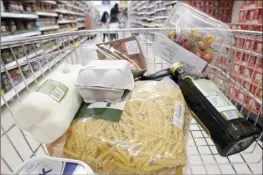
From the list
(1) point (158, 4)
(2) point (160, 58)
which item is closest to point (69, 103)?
(2) point (160, 58)

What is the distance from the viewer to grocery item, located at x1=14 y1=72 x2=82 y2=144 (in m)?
0.51

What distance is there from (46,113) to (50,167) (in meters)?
0.14

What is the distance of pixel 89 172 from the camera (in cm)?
45

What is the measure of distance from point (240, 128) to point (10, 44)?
2.58 ft

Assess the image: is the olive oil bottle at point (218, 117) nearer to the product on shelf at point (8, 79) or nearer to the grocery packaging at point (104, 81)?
the grocery packaging at point (104, 81)

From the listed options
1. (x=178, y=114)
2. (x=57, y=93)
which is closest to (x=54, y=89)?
(x=57, y=93)

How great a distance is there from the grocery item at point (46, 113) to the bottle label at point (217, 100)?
0.45 meters

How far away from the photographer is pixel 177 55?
2.99 feet

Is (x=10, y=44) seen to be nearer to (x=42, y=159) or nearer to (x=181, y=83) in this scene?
(x=42, y=159)

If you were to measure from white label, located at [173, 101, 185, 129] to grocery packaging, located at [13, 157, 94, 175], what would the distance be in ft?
0.96

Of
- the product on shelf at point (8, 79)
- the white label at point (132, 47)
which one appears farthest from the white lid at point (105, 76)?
the product on shelf at point (8, 79)

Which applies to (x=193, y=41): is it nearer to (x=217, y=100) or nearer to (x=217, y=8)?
(x=217, y=100)

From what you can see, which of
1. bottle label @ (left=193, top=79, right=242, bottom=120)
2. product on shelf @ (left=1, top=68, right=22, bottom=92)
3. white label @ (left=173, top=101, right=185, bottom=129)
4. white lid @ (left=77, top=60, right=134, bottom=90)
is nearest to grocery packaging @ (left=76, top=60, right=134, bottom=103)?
white lid @ (left=77, top=60, right=134, bottom=90)

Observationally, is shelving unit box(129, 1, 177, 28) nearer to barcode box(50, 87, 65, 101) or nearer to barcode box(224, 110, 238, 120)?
barcode box(224, 110, 238, 120)
